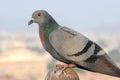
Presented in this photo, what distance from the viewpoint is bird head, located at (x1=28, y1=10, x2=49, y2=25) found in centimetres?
345

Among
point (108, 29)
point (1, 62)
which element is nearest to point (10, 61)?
point (1, 62)

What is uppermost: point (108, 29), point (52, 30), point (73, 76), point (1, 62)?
point (52, 30)

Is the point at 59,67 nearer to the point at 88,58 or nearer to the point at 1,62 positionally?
the point at 88,58

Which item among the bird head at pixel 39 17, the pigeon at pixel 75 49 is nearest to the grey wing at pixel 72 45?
the pigeon at pixel 75 49

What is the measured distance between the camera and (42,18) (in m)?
3.46

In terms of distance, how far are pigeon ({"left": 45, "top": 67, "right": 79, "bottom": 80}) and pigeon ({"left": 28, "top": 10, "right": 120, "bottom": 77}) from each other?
0.05 m

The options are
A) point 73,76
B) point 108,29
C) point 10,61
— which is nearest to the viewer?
point 73,76

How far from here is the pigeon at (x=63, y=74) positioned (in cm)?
330

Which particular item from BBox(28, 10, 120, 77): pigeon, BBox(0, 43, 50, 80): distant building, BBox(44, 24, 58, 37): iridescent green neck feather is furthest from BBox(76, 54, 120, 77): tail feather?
BBox(0, 43, 50, 80): distant building

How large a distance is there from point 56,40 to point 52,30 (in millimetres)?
76

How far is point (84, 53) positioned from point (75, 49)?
7 centimetres

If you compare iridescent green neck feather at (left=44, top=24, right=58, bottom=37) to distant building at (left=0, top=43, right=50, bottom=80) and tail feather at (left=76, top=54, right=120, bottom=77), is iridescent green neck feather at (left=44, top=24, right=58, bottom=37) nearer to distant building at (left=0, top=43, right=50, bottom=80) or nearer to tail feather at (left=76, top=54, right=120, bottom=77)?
tail feather at (left=76, top=54, right=120, bottom=77)

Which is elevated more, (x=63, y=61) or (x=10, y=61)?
(x=63, y=61)

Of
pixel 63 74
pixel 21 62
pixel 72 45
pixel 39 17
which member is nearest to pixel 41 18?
pixel 39 17
